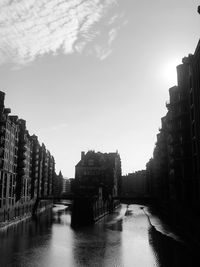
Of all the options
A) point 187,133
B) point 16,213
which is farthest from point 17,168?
point 187,133

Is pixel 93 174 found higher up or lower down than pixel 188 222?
higher up

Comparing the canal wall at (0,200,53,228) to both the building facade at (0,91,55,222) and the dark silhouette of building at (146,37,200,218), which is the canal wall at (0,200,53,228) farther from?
the dark silhouette of building at (146,37,200,218)

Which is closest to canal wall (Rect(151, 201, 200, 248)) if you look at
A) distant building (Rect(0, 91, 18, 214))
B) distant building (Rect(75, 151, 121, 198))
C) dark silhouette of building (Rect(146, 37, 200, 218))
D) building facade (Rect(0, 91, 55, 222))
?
dark silhouette of building (Rect(146, 37, 200, 218))

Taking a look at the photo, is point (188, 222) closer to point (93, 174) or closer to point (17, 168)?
point (17, 168)

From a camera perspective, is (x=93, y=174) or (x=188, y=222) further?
(x=93, y=174)

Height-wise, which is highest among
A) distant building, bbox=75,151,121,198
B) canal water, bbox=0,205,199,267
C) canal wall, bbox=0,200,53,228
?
distant building, bbox=75,151,121,198

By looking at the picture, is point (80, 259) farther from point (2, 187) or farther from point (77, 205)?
point (77, 205)

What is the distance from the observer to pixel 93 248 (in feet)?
162

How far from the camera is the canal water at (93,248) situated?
4017cm


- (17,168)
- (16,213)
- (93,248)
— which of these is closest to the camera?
(93,248)

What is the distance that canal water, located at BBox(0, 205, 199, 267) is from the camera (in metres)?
40.2

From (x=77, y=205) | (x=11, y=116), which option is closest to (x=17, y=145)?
(x=11, y=116)

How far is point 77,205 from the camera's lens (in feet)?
303

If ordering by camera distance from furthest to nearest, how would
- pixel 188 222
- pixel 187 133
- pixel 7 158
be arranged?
pixel 7 158 → pixel 187 133 → pixel 188 222
